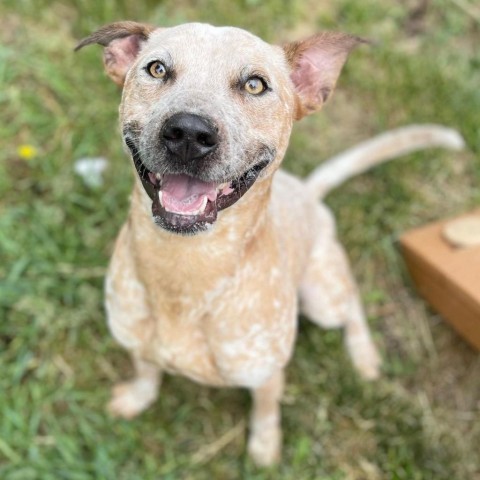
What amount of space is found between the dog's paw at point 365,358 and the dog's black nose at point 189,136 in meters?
2.58

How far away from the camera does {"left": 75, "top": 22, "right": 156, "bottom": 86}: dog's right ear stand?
9.28 feet

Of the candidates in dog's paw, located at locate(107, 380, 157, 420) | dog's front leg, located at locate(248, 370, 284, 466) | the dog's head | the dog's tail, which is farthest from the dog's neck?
the dog's tail

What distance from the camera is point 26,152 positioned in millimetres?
4566

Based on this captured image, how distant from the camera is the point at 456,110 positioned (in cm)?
534

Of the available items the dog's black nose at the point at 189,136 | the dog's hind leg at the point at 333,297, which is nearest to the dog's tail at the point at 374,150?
the dog's hind leg at the point at 333,297

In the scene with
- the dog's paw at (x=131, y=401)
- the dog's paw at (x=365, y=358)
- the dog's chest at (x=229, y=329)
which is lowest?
the dog's paw at (x=365, y=358)

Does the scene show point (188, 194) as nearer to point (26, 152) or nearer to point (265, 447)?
point (265, 447)

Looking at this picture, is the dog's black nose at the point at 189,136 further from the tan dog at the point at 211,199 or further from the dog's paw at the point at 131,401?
the dog's paw at the point at 131,401

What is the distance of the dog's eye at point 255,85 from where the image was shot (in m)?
2.64

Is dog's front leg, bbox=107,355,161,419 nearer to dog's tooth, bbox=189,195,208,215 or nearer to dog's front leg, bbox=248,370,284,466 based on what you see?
dog's front leg, bbox=248,370,284,466

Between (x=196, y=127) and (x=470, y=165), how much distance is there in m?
3.58

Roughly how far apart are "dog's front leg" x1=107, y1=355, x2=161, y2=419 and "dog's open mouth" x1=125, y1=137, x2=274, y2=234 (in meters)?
1.71

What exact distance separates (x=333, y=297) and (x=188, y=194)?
191 centimetres

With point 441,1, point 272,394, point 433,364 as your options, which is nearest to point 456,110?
point 441,1
